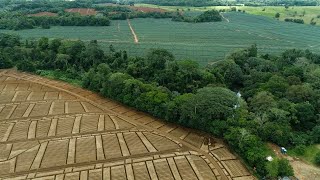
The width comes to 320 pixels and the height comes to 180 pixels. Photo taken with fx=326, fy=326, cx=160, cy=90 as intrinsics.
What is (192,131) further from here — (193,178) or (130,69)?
(130,69)

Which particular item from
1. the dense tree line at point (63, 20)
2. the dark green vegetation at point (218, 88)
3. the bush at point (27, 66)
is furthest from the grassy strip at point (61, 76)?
the dense tree line at point (63, 20)

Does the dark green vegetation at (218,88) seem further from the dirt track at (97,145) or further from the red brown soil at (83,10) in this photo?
the red brown soil at (83,10)

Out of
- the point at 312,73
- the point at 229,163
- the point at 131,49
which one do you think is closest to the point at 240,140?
the point at 229,163

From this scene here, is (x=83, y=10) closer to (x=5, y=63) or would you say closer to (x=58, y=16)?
(x=58, y=16)

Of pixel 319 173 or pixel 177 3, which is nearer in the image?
pixel 319 173

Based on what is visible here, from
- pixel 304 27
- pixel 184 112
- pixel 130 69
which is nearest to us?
pixel 184 112

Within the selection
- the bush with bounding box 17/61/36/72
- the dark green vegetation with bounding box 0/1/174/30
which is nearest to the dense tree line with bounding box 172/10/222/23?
the dark green vegetation with bounding box 0/1/174/30

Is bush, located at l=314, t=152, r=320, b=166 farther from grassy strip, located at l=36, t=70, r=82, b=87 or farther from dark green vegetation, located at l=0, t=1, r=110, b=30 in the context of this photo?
dark green vegetation, located at l=0, t=1, r=110, b=30
